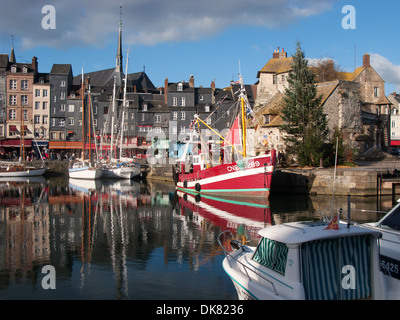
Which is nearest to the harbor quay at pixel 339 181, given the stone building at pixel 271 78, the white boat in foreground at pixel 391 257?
the white boat in foreground at pixel 391 257

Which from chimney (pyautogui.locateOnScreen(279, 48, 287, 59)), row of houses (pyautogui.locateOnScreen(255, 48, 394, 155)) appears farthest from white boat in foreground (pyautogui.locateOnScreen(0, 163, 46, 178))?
chimney (pyautogui.locateOnScreen(279, 48, 287, 59))

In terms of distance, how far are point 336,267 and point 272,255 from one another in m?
1.38

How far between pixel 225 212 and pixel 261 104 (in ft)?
109

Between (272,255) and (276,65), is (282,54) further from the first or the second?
(272,255)

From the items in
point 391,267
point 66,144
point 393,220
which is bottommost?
point 391,267

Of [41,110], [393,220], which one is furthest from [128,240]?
[41,110]

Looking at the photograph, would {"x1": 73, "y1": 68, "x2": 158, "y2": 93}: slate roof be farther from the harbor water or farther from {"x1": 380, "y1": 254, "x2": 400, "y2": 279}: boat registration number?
{"x1": 380, "y1": 254, "x2": 400, "y2": 279}: boat registration number

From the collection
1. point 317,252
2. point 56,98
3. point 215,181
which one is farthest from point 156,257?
point 56,98

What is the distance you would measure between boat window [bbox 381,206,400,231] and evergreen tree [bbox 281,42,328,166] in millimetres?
25307

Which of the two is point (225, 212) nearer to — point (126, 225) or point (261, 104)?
point (126, 225)

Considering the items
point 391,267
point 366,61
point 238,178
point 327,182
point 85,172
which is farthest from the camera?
point 366,61

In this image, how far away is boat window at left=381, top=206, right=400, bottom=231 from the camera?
10.8 metres

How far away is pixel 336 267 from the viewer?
7.77 m
